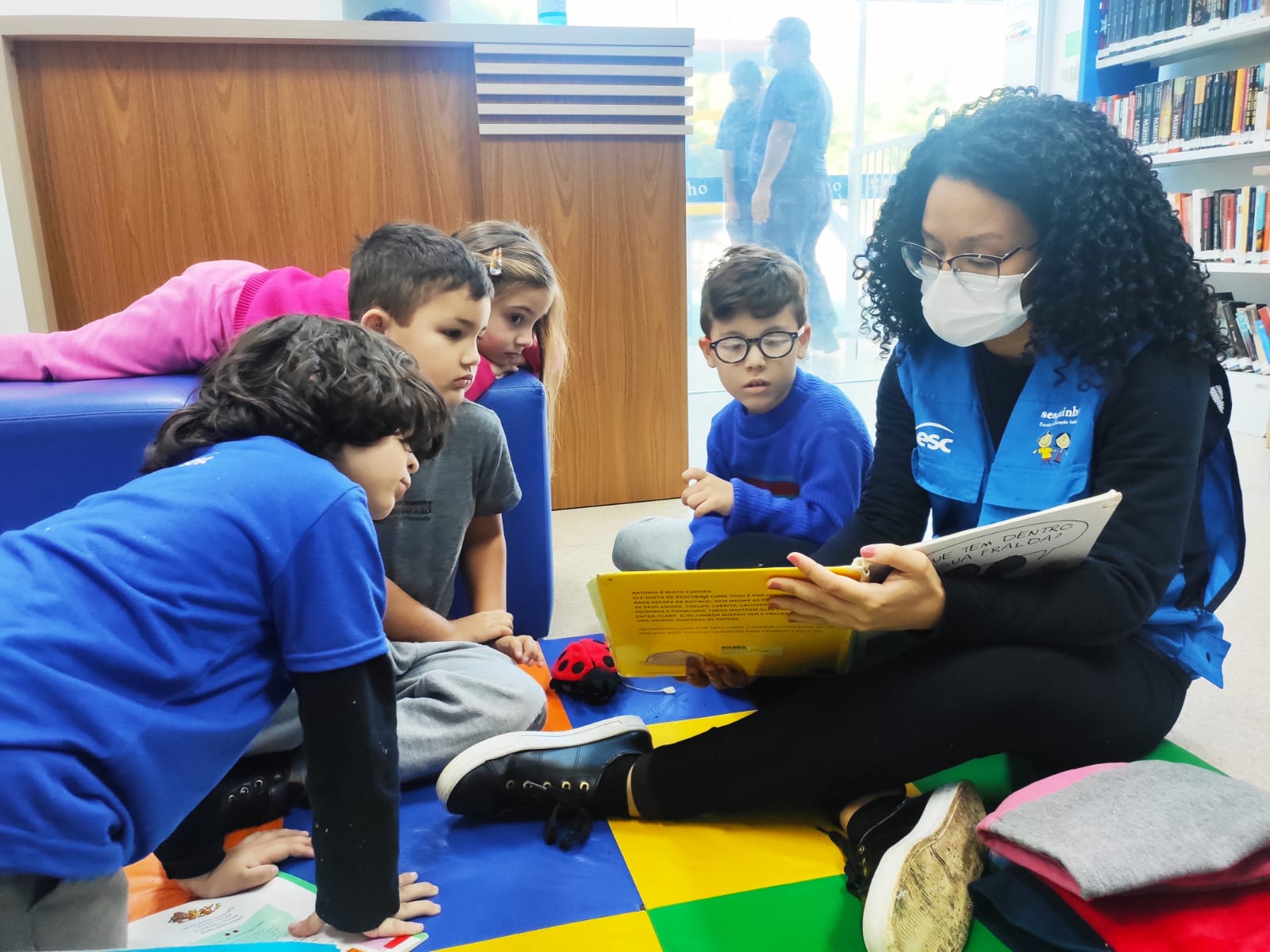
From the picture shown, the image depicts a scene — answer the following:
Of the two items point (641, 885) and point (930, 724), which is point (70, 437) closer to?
point (641, 885)

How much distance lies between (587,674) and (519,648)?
110 mm

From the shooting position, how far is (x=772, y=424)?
1446 mm

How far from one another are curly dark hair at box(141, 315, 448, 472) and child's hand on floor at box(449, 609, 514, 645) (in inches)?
22.2

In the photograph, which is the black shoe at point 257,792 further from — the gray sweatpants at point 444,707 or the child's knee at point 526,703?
the child's knee at point 526,703

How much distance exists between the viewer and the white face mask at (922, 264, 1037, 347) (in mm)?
967

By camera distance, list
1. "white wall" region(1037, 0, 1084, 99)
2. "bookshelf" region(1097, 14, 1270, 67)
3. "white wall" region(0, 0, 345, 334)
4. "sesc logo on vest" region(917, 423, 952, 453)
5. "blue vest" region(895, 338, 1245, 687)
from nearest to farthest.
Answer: "blue vest" region(895, 338, 1245, 687), "sesc logo on vest" region(917, 423, 952, 453), "white wall" region(0, 0, 345, 334), "bookshelf" region(1097, 14, 1270, 67), "white wall" region(1037, 0, 1084, 99)

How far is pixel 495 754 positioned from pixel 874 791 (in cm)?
43

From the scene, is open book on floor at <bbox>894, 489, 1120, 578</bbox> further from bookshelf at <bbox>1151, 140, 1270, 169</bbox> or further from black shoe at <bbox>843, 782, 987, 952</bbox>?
bookshelf at <bbox>1151, 140, 1270, 169</bbox>

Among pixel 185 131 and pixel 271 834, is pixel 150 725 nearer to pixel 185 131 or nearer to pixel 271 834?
pixel 271 834

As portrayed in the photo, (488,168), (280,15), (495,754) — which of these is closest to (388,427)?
(495,754)

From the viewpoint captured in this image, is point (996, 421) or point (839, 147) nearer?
point (996, 421)

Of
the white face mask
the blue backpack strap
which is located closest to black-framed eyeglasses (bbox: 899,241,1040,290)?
the white face mask

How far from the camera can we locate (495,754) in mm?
1037

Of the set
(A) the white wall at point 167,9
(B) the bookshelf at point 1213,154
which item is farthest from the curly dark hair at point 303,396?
(B) the bookshelf at point 1213,154
